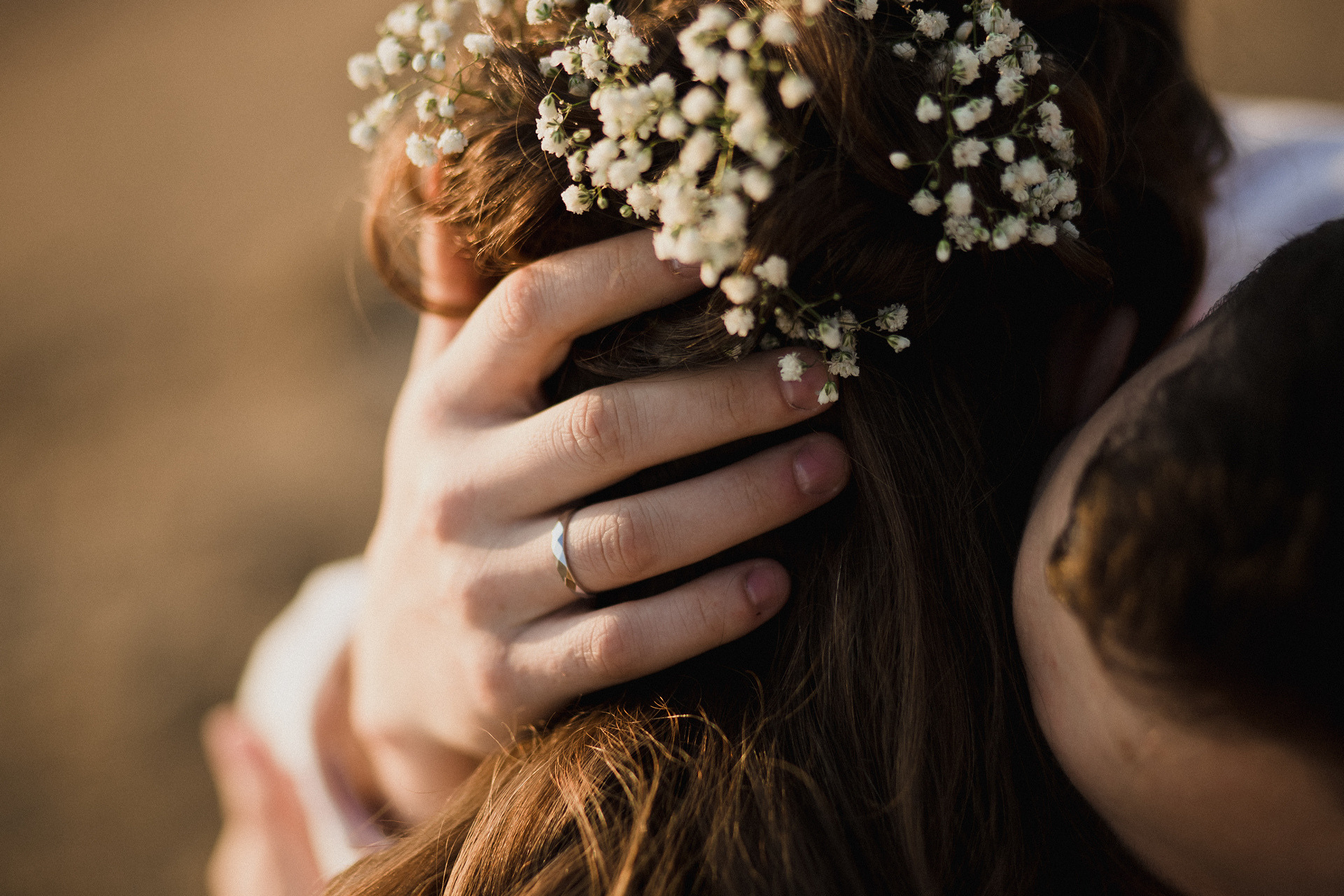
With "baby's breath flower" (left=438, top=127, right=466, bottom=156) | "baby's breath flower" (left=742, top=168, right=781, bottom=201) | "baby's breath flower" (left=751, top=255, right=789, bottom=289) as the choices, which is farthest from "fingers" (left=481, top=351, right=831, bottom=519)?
"baby's breath flower" (left=438, top=127, right=466, bottom=156)

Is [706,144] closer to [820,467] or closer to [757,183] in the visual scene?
[757,183]

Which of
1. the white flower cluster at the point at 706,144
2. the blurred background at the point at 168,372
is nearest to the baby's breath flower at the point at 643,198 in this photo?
the white flower cluster at the point at 706,144

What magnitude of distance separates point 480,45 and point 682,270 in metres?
0.47

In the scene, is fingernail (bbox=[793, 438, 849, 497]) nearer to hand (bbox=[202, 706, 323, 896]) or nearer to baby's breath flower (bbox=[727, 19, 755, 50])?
baby's breath flower (bbox=[727, 19, 755, 50])

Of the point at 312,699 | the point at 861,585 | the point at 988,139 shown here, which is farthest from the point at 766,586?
the point at 312,699

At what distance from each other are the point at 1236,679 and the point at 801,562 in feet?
2.14

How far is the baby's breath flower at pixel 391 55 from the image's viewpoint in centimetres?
131

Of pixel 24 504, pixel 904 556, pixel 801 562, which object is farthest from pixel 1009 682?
pixel 24 504

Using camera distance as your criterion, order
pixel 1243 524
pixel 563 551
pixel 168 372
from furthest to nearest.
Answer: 1. pixel 168 372
2. pixel 563 551
3. pixel 1243 524

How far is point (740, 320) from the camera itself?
1079 mm

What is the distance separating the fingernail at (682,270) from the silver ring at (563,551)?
0.47 meters

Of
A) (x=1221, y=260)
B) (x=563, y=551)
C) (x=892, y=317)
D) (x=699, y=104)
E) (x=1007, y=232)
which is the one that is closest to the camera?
(x=699, y=104)

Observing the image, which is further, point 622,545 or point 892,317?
point 622,545

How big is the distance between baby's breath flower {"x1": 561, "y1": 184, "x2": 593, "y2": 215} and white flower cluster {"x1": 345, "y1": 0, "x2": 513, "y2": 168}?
23 cm
